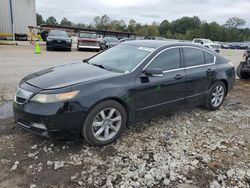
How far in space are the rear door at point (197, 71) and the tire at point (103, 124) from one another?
1.65 metres

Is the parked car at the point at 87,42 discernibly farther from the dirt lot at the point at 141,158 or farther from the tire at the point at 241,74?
the dirt lot at the point at 141,158

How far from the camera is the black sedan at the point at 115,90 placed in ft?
10.5

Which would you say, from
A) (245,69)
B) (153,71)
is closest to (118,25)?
(245,69)

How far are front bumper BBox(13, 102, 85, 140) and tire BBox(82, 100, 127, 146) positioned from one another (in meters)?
0.13

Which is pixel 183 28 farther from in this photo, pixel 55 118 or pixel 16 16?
pixel 55 118

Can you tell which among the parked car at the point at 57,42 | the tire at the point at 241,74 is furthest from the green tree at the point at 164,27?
the tire at the point at 241,74

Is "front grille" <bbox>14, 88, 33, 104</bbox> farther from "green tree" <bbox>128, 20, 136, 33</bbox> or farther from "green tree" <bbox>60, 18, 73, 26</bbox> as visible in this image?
"green tree" <bbox>60, 18, 73, 26</bbox>

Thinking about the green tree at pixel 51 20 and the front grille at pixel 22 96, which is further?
the green tree at pixel 51 20

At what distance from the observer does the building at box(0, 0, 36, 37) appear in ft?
87.3

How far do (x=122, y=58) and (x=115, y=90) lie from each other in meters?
0.97

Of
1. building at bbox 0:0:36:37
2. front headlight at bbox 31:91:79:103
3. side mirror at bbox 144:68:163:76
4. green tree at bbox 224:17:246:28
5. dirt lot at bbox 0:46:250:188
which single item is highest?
green tree at bbox 224:17:246:28

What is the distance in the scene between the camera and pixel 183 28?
105 meters

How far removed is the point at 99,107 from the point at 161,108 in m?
1.31

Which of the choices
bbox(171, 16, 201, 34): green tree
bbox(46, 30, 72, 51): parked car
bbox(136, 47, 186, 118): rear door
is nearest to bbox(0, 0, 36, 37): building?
bbox(46, 30, 72, 51): parked car
